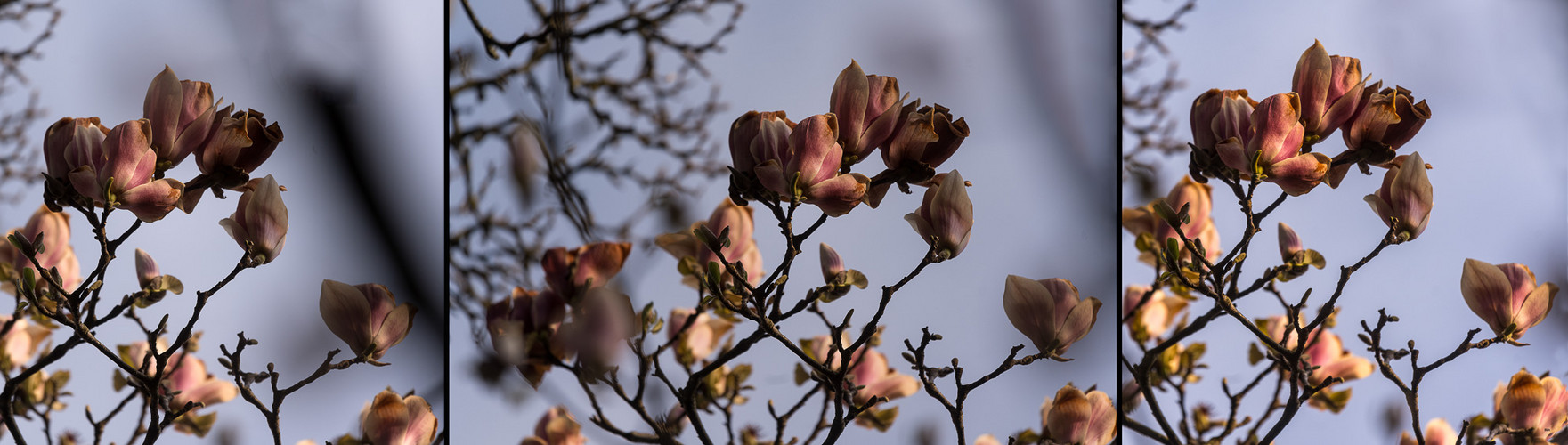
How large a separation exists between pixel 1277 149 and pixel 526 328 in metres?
0.59

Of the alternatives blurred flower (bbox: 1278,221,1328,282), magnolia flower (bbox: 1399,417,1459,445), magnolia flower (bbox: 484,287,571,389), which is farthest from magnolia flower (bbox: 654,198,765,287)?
magnolia flower (bbox: 1399,417,1459,445)

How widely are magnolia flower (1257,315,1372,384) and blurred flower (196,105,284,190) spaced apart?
0.79 m

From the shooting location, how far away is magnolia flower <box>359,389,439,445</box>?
0.68 metres

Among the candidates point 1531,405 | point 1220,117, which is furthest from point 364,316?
point 1531,405

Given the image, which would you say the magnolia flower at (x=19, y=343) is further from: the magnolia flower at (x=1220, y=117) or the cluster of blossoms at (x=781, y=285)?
the magnolia flower at (x=1220, y=117)

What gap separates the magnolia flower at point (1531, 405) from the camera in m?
0.75

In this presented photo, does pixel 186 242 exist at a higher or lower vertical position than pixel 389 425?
higher

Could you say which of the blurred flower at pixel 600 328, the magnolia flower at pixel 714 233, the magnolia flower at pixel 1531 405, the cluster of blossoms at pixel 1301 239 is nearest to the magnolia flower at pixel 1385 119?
the cluster of blossoms at pixel 1301 239

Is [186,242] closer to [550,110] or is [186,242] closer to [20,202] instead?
[20,202]

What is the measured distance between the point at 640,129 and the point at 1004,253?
289 millimetres

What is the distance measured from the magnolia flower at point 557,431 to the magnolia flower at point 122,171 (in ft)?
1.04

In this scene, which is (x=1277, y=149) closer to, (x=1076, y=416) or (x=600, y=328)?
(x=1076, y=416)

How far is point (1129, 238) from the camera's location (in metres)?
0.72

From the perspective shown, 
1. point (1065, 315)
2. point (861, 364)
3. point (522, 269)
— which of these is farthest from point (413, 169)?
point (1065, 315)
